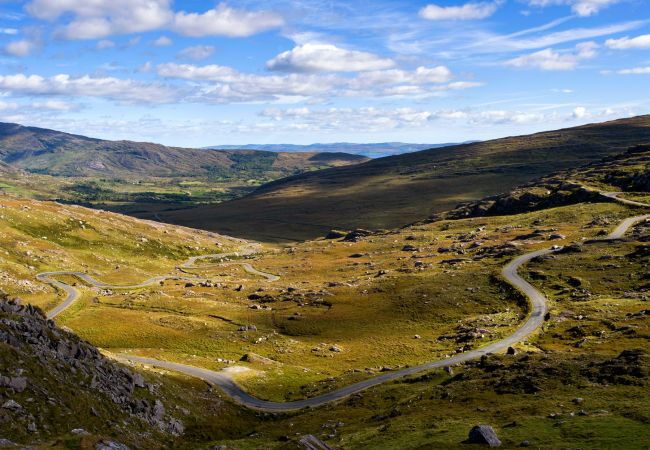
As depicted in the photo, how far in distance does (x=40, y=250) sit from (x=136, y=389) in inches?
5181

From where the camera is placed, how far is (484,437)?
37.6 m

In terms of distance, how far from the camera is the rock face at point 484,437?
3738 cm

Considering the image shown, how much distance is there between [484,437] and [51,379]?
35.4m

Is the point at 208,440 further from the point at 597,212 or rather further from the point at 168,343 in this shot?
the point at 597,212

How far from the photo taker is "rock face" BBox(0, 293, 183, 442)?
3691cm

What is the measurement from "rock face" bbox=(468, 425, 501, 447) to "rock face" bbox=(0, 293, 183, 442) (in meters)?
29.2

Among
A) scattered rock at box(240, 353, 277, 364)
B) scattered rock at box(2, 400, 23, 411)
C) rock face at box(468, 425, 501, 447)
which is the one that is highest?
scattered rock at box(2, 400, 23, 411)

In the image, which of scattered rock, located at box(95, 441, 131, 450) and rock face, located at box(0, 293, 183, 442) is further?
rock face, located at box(0, 293, 183, 442)

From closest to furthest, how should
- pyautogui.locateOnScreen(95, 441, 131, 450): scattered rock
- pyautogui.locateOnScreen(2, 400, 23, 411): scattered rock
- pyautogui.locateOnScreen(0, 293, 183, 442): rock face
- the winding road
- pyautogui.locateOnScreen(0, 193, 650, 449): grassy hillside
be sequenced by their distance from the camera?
pyautogui.locateOnScreen(95, 441, 131, 450): scattered rock, pyautogui.locateOnScreen(2, 400, 23, 411): scattered rock, pyautogui.locateOnScreen(0, 293, 183, 442): rock face, pyautogui.locateOnScreen(0, 193, 650, 449): grassy hillside, the winding road

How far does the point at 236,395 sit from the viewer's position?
6969 cm

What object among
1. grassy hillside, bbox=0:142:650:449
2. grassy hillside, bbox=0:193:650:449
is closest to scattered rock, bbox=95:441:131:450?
grassy hillside, bbox=0:142:650:449

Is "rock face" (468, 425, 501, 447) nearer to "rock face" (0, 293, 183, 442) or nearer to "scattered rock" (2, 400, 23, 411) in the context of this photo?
"rock face" (0, 293, 183, 442)

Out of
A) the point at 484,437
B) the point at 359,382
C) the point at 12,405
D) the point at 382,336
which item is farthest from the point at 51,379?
the point at 382,336

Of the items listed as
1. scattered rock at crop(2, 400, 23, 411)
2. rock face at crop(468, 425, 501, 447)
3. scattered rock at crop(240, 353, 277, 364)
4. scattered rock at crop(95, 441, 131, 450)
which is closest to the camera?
scattered rock at crop(95, 441, 131, 450)
